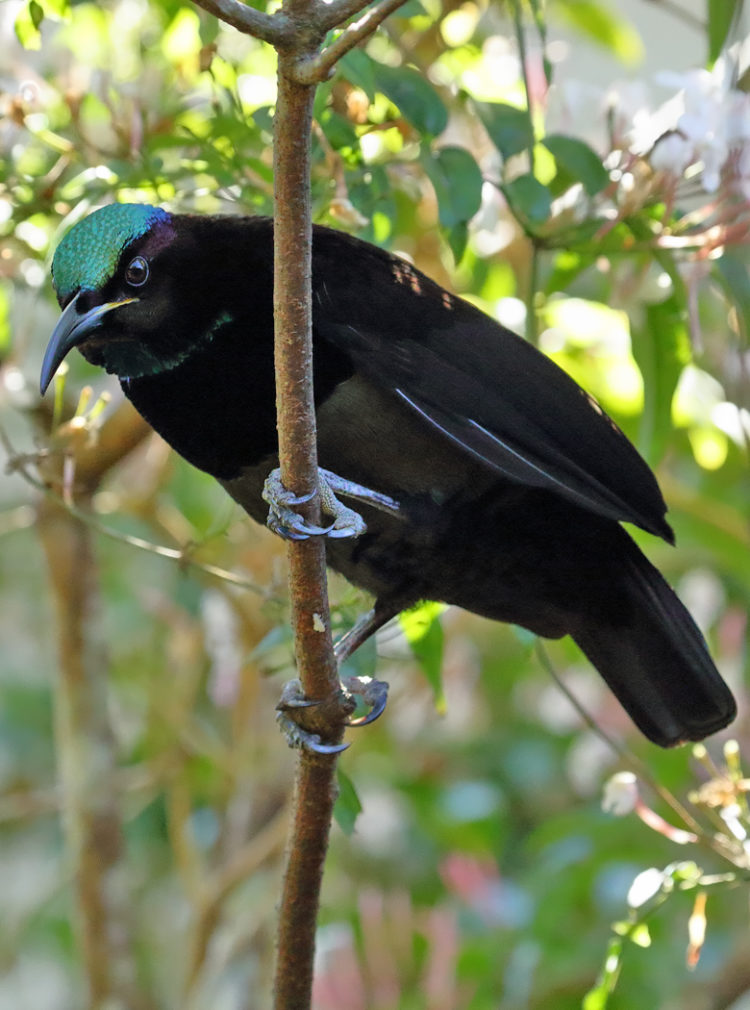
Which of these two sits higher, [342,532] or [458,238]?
[458,238]

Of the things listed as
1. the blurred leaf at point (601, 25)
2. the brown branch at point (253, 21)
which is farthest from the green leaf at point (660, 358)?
the blurred leaf at point (601, 25)

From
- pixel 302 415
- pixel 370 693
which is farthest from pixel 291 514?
pixel 370 693

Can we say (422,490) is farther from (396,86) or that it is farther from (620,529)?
(396,86)

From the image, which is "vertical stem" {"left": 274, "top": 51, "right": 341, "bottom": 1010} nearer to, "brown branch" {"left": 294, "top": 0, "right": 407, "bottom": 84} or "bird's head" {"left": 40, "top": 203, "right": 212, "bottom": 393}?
"brown branch" {"left": 294, "top": 0, "right": 407, "bottom": 84}

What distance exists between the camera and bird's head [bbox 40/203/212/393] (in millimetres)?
1957

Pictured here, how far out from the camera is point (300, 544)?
1605mm

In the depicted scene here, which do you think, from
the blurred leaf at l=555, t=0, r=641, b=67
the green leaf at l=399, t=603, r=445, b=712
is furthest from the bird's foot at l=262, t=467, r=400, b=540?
the blurred leaf at l=555, t=0, r=641, b=67

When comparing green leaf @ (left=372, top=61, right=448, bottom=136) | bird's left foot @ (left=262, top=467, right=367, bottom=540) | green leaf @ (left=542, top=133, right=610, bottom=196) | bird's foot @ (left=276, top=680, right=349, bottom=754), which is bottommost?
bird's foot @ (left=276, top=680, right=349, bottom=754)

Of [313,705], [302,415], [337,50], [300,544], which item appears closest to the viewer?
[337,50]

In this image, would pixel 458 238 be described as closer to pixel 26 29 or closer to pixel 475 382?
pixel 475 382

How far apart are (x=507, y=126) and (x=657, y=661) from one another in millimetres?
931

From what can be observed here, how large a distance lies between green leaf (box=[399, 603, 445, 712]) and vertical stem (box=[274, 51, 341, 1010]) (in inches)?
16.6

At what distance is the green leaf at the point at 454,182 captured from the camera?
6.55 ft

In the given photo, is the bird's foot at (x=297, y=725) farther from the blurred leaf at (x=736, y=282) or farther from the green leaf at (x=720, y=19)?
the green leaf at (x=720, y=19)
